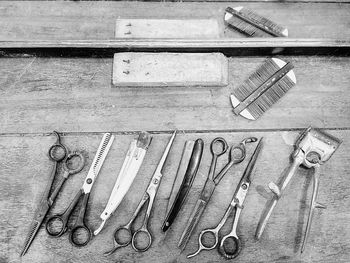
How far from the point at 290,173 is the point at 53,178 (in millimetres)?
798

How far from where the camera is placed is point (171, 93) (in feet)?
4.62

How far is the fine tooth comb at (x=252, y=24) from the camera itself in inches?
59.2

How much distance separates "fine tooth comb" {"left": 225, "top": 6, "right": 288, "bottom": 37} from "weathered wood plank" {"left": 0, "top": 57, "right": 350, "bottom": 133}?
0.56 ft

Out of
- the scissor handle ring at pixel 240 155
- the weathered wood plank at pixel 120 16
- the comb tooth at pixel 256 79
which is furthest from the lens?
the weathered wood plank at pixel 120 16

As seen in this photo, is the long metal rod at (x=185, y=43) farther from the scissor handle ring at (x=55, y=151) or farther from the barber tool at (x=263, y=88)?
the scissor handle ring at (x=55, y=151)

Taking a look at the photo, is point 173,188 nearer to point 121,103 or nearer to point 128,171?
point 128,171

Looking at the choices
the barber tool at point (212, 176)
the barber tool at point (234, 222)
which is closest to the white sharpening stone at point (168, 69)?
the barber tool at point (212, 176)

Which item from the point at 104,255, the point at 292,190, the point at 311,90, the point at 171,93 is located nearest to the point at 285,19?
the point at 311,90

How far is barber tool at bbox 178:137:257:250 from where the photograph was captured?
4.03 ft

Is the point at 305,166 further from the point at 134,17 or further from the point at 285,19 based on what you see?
the point at 134,17

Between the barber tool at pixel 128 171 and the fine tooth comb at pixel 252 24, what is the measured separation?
594 millimetres

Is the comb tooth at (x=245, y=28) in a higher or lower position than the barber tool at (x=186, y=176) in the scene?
higher

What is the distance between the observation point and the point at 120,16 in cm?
155

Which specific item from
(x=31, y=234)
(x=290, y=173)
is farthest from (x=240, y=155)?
(x=31, y=234)
